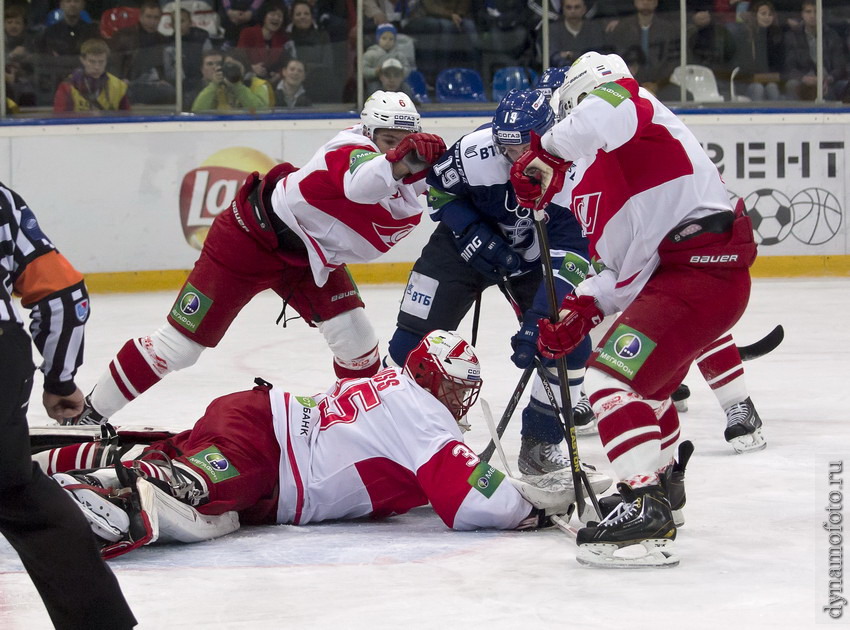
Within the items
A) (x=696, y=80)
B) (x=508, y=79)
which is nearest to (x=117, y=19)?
(x=508, y=79)

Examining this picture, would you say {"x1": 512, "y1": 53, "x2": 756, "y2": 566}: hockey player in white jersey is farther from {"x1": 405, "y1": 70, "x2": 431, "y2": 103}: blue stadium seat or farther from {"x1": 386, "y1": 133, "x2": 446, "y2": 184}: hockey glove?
{"x1": 405, "y1": 70, "x2": 431, "y2": 103}: blue stadium seat

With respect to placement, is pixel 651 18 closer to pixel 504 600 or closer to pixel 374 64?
pixel 374 64

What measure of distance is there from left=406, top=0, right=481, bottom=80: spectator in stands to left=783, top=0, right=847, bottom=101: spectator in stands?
2.02m

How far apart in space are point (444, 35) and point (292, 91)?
1.08 metres

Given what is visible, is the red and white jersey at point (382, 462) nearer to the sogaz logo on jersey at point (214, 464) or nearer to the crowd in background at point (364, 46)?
the sogaz logo on jersey at point (214, 464)

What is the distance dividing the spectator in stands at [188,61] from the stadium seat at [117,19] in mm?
289

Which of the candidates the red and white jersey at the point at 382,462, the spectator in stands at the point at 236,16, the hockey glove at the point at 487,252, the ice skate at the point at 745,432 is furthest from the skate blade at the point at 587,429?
the spectator in stands at the point at 236,16

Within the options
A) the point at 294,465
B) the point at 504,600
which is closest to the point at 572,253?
the point at 294,465

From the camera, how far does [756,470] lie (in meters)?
3.82

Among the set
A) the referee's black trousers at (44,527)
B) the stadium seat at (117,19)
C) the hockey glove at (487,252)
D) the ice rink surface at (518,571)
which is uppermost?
the stadium seat at (117,19)

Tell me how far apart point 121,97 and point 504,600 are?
6094 millimetres

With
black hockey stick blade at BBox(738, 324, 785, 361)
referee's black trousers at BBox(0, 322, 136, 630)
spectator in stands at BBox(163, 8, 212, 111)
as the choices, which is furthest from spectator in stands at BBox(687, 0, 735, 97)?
referee's black trousers at BBox(0, 322, 136, 630)

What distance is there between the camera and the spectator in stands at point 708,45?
845 centimetres

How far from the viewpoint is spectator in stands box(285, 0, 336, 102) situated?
830cm
